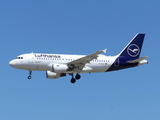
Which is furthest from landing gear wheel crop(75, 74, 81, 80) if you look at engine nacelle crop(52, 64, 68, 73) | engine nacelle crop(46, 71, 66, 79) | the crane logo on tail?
the crane logo on tail

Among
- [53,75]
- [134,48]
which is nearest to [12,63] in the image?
[53,75]

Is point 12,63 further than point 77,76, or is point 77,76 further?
point 77,76

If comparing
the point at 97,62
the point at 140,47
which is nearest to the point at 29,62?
the point at 97,62

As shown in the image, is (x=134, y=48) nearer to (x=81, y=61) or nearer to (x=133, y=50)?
(x=133, y=50)

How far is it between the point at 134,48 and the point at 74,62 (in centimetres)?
1285

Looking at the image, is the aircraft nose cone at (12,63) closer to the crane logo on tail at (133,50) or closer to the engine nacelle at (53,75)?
the engine nacelle at (53,75)

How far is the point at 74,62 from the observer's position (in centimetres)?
6200

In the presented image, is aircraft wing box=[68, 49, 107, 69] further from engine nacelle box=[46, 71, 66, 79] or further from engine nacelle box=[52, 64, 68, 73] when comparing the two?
engine nacelle box=[46, 71, 66, 79]

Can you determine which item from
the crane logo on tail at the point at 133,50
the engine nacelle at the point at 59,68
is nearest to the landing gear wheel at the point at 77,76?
the engine nacelle at the point at 59,68

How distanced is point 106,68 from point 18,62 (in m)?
14.3

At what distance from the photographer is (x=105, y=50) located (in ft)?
184

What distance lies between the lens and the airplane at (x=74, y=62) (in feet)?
202

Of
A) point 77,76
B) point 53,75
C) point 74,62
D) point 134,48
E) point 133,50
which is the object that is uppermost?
point 134,48

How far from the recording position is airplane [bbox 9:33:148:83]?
2429 inches
